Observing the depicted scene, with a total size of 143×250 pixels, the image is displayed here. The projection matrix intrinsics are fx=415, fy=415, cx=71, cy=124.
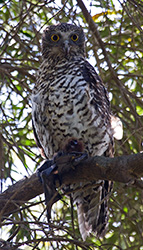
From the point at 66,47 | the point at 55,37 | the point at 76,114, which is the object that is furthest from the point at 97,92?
the point at 55,37

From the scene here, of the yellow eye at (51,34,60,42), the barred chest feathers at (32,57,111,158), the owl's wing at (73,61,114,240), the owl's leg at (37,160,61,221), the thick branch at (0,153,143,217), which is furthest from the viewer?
the yellow eye at (51,34,60,42)

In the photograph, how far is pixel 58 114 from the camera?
2.98 metres

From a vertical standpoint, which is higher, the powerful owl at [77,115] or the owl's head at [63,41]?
the owl's head at [63,41]

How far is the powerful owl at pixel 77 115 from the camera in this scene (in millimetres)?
2959

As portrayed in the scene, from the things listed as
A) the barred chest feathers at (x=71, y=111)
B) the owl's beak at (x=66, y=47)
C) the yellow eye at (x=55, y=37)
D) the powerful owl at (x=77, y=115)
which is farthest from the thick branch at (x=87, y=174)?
the yellow eye at (x=55, y=37)

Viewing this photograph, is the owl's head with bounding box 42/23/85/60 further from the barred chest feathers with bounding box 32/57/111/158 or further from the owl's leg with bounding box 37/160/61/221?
the owl's leg with bounding box 37/160/61/221

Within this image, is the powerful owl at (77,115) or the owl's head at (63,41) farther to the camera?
the owl's head at (63,41)

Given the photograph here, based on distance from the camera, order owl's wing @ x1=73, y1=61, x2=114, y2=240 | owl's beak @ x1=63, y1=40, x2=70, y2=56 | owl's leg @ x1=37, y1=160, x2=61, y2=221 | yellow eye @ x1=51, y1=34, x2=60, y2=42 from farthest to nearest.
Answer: yellow eye @ x1=51, y1=34, x2=60, y2=42 → owl's beak @ x1=63, y1=40, x2=70, y2=56 → owl's wing @ x1=73, y1=61, x2=114, y2=240 → owl's leg @ x1=37, y1=160, x2=61, y2=221

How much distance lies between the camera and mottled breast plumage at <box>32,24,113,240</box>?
9.71ft

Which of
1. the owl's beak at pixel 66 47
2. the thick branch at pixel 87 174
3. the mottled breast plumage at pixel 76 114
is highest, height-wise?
the owl's beak at pixel 66 47

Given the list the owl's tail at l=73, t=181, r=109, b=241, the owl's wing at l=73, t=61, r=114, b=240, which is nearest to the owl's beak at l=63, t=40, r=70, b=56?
the owl's wing at l=73, t=61, r=114, b=240

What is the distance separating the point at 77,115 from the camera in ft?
9.64

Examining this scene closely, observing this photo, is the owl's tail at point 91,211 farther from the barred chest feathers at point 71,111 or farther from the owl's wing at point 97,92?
the owl's wing at point 97,92

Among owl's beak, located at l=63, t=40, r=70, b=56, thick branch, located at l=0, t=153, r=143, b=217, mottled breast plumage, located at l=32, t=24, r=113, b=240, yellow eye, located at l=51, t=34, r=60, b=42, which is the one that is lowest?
thick branch, located at l=0, t=153, r=143, b=217
